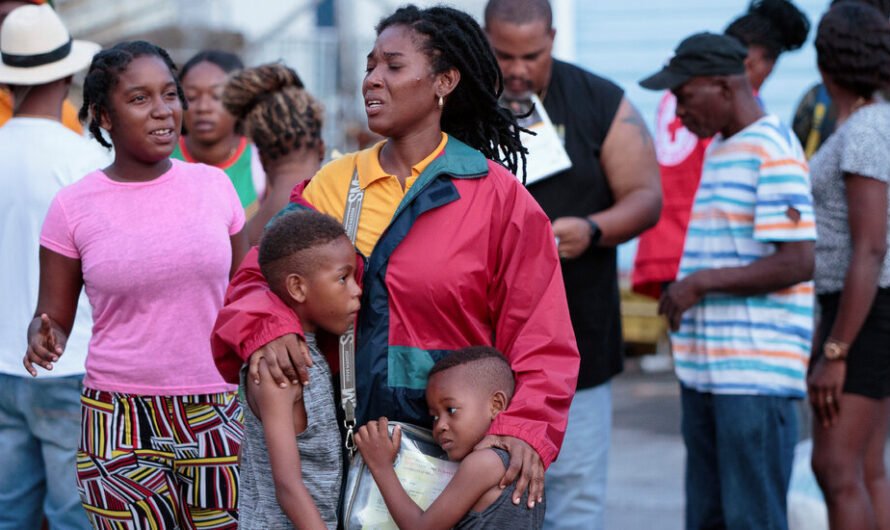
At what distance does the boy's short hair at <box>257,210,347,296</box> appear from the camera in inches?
123

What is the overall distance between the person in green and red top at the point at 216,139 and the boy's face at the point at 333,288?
8.20ft

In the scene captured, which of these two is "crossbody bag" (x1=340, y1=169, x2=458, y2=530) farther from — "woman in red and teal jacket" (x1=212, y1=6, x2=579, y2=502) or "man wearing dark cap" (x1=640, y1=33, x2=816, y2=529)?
"man wearing dark cap" (x1=640, y1=33, x2=816, y2=529)

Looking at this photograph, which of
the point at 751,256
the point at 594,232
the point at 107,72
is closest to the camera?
the point at 107,72

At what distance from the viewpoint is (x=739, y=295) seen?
4727 mm

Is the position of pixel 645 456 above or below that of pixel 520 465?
below

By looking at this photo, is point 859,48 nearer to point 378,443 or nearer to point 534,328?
point 534,328

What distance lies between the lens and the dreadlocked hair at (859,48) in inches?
199

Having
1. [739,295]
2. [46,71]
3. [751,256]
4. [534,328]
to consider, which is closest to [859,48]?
[751,256]

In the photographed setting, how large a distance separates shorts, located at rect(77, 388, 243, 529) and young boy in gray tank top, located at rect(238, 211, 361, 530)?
0.72m

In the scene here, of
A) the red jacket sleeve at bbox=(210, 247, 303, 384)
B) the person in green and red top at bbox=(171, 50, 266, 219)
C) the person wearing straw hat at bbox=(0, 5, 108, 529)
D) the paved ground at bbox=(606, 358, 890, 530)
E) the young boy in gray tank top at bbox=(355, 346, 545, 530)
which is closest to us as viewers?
the young boy in gray tank top at bbox=(355, 346, 545, 530)

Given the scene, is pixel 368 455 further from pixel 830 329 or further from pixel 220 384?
pixel 830 329

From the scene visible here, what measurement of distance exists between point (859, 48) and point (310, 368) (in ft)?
9.81

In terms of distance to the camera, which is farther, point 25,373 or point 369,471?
point 25,373

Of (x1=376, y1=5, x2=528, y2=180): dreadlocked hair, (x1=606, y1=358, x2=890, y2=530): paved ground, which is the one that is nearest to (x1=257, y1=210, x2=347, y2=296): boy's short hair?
(x1=376, y1=5, x2=528, y2=180): dreadlocked hair
